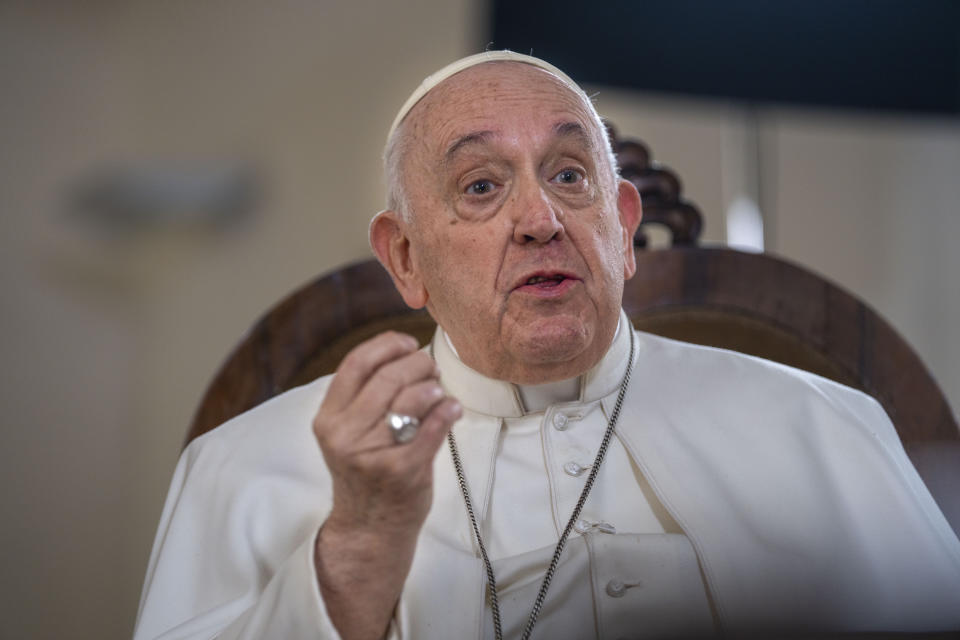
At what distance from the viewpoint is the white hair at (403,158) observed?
6.44 feet

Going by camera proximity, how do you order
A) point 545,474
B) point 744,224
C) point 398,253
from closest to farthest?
point 545,474
point 398,253
point 744,224

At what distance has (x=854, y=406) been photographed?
205 cm

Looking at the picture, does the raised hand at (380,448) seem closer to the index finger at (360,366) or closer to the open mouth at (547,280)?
the index finger at (360,366)

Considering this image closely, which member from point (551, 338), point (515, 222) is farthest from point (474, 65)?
point (551, 338)

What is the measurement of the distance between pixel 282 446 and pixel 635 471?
2.21 feet

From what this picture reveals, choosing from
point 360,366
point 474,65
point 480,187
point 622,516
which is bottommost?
point 622,516

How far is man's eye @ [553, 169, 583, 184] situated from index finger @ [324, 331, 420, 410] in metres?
0.60

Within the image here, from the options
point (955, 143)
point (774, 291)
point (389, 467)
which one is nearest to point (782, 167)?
point (955, 143)

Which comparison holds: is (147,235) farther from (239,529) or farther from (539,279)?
(539,279)

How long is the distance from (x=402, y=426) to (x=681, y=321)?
1.31 metres

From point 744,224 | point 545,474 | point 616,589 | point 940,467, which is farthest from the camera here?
point 744,224

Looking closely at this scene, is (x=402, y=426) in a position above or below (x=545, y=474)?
above

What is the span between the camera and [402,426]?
4.47 feet

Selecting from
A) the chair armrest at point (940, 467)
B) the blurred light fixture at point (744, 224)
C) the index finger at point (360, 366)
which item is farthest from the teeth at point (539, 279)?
the blurred light fixture at point (744, 224)
